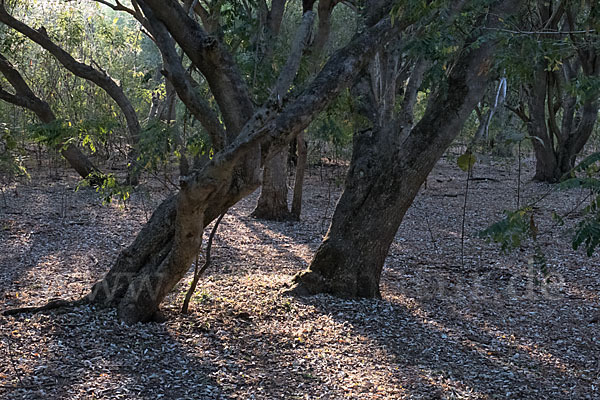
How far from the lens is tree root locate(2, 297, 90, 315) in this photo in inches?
163

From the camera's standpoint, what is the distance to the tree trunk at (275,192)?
900 centimetres

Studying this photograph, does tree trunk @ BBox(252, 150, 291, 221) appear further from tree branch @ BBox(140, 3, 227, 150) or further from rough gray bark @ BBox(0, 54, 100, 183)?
tree branch @ BBox(140, 3, 227, 150)

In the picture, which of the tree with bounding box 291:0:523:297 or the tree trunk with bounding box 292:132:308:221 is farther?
the tree trunk with bounding box 292:132:308:221

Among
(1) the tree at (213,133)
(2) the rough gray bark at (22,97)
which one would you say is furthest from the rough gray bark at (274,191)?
(1) the tree at (213,133)

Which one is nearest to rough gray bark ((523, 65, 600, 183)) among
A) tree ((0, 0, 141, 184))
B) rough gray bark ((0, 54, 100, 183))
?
tree ((0, 0, 141, 184))

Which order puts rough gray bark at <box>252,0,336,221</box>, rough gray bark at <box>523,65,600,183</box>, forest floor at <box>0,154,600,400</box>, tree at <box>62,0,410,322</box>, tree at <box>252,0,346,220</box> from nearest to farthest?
forest floor at <box>0,154,600,400</box>, tree at <box>62,0,410,322</box>, tree at <box>252,0,346,220</box>, rough gray bark at <box>252,0,336,221</box>, rough gray bark at <box>523,65,600,183</box>

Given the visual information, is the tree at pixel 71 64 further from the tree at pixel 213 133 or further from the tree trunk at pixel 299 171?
the tree at pixel 213 133

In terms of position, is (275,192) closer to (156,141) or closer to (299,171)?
(299,171)

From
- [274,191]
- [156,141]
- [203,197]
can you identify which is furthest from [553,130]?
[203,197]

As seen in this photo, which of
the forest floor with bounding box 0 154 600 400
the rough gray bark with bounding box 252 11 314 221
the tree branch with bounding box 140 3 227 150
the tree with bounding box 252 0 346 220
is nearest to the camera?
the forest floor with bounding box 0 154 600 400

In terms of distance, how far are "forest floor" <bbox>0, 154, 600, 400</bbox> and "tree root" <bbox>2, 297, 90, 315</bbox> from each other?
76 millimetres

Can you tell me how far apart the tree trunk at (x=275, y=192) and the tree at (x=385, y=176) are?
Result: 4.05 m

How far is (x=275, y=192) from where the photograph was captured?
9086 mm

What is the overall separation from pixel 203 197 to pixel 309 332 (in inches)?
51.0
